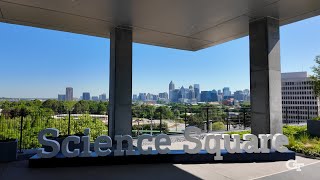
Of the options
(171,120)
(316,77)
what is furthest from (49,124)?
(316,77)

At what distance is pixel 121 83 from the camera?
24.8ft

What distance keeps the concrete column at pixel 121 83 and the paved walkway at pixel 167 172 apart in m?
2.15

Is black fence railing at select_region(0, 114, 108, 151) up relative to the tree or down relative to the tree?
down

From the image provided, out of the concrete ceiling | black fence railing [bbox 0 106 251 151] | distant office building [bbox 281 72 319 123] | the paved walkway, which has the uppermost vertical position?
the concrete ceiling

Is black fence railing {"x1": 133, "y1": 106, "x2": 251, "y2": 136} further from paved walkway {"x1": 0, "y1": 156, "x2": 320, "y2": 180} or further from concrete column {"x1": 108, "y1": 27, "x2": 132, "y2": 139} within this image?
paved walkway {"x1": 0, "y1": 156, "x2": 320, "y2": 180}

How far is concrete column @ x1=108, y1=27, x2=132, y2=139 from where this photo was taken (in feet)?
24.4

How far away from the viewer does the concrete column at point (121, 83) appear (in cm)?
744

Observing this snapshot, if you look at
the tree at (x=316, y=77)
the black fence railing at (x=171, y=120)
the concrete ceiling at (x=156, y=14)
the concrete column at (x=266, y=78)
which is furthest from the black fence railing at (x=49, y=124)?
the tree at (x=316, y=77)

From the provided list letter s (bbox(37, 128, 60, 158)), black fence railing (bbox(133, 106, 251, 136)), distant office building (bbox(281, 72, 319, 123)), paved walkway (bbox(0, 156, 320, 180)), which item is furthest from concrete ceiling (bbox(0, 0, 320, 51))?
distant office building (bbox(281, 72, 319, 123))

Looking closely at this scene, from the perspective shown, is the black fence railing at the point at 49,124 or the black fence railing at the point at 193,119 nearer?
the black fence railing at the point at 49,124

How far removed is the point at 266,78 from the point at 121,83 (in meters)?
4.32

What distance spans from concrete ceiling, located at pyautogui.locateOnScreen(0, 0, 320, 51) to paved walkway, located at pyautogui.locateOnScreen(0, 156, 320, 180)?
12.6 feet

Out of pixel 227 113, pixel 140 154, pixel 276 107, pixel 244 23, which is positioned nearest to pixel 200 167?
pixel 140 154

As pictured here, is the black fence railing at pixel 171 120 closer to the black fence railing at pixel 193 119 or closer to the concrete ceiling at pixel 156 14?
the black fence railing at pixel 193 119
